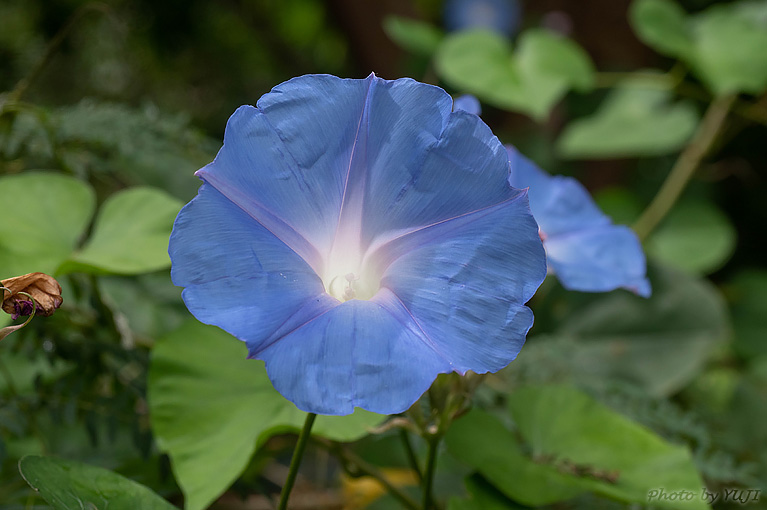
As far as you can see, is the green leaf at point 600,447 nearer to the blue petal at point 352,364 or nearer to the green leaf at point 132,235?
the blue petal at point 352,364

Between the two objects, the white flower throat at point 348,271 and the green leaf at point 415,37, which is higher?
the green leaf at point 415,37

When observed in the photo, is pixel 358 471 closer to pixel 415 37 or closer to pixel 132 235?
pixel 132 235

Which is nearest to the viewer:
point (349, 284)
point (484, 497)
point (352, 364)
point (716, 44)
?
point (352, 364)

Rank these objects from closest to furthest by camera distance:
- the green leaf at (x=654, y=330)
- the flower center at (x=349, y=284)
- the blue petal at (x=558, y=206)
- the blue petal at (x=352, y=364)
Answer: the blue petal at (x=352, y=364)
the flower center at (x=349, y=284)
the blue petal at (x=558, y=206)
the green leaf at (x=654, y=330)

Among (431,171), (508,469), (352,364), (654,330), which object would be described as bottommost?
(654,330)

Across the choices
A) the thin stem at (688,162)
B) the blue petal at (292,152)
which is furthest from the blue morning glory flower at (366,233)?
the thin stem at (688,162)

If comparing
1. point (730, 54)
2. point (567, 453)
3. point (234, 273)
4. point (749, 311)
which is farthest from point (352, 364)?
point (749, 311)
